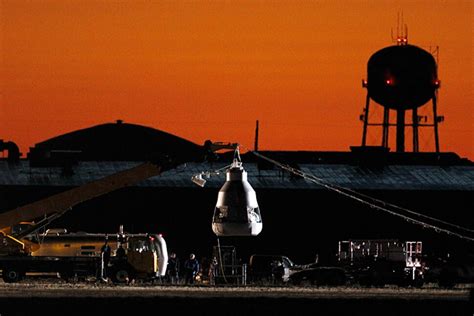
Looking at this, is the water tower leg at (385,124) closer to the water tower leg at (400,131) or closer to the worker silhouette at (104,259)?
the water tower leg at (400,131)

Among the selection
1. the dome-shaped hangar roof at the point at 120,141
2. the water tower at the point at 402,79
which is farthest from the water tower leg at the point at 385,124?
the dome-shaped hangar roof at the point at 120,141

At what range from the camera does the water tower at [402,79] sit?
323 ft

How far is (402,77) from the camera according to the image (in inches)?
3880

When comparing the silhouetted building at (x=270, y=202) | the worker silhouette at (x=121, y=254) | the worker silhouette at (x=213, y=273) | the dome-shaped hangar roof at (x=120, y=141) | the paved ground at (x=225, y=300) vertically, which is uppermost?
the dome-shaped hangar roof at (x=120, y=141)

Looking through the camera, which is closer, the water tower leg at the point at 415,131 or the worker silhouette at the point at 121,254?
the worker silhouette at the point at 121,254

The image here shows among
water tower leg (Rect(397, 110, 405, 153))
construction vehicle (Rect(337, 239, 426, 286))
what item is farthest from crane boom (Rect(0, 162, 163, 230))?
water tower leg (Rect(397, 110, 405, 153))

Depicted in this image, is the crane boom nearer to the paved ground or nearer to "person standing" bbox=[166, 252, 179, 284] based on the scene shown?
the paved ground

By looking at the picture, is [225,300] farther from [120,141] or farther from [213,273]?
[120,141]

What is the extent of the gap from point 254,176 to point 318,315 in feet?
131

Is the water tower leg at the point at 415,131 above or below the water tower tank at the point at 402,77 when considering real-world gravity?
below

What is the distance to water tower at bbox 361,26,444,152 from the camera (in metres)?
98.5

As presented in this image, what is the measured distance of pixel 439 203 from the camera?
87.1 meters

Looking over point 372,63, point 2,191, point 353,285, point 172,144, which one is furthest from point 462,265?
point 172,144

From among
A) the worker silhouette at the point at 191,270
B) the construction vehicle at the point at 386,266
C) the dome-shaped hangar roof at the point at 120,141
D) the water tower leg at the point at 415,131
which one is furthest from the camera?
the dome-shaped hangar roof at the point at 120,141
